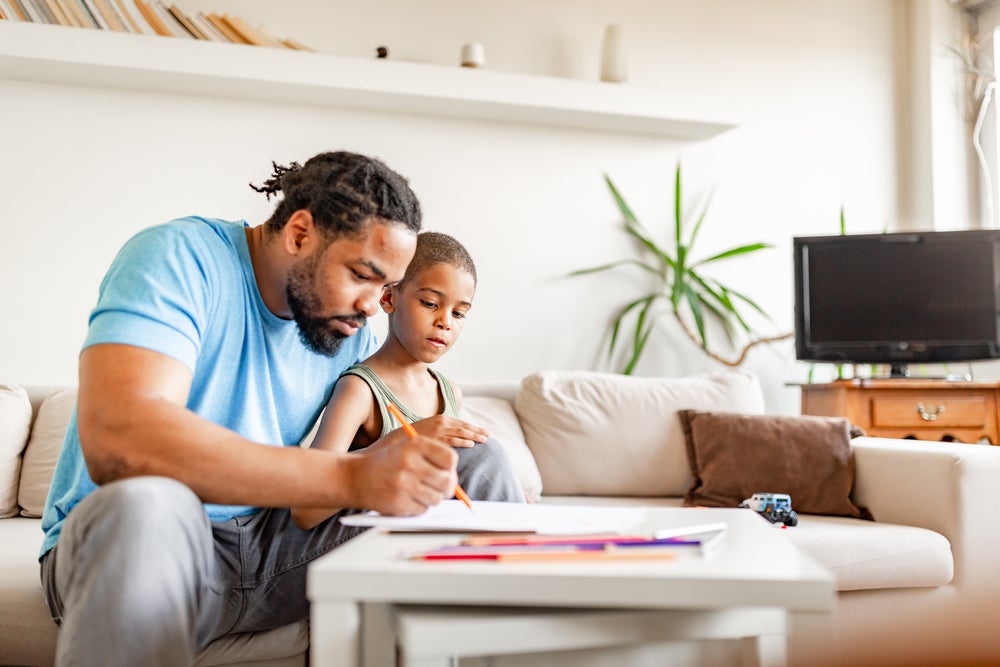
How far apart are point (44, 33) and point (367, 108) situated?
39.6 inches

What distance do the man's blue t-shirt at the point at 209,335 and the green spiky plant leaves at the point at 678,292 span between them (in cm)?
207

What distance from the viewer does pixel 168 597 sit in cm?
96

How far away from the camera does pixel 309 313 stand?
A: 136cm

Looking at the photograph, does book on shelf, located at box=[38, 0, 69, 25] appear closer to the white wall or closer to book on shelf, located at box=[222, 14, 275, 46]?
the white wall

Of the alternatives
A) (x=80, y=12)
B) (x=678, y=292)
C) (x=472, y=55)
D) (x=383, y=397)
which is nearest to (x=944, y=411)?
(x=678, y=292)

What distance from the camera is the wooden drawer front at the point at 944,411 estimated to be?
2990mm

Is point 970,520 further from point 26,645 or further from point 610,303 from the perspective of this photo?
point 26,645

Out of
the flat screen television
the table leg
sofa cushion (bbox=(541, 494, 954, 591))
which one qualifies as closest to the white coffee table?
Answer: the table leg

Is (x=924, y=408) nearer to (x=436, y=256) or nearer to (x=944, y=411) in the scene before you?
(x=944, y=411)

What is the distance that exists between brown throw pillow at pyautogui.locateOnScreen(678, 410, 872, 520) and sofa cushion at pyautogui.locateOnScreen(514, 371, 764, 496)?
0.35 ft

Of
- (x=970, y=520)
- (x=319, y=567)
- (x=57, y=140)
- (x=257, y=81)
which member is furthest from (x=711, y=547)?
(x=57, y=140)

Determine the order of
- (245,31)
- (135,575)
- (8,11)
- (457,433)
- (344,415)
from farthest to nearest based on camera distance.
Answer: (245,31), (8,11), (344,415), (457,433), (135,575)

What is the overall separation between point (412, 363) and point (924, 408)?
198 cm

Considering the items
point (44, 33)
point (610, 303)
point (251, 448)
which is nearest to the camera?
point (251, 448)
